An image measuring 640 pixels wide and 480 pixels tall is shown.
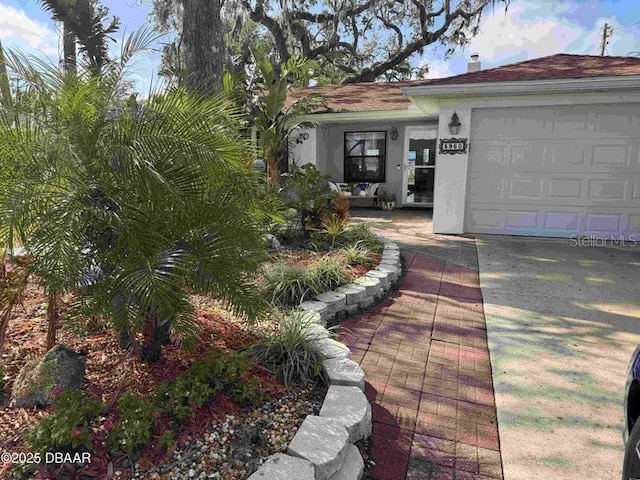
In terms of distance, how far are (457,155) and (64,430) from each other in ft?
24.5

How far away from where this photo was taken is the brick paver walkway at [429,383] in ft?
7.42

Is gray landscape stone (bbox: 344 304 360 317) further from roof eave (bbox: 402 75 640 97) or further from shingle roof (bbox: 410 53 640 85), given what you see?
shingle roof (bbox: 410 53 640 85)

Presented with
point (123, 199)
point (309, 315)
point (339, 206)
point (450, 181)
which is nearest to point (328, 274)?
point (309, 315)

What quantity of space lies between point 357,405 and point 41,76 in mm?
2455

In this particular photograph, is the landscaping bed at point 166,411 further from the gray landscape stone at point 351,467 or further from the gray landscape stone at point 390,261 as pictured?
the gray landscape stone at point 390,261

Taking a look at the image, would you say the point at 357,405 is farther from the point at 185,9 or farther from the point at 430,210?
the point at 430,210

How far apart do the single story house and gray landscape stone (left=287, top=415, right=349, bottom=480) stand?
654 cm

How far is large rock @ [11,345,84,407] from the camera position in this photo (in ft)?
7.15

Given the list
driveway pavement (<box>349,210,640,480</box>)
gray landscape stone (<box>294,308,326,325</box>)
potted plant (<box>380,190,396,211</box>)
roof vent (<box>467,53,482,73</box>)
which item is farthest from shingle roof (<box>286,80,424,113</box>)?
gray landscape stone (<box>294,308,326,325</box>)

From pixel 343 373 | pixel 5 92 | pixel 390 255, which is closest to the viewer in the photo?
pixel 5 92

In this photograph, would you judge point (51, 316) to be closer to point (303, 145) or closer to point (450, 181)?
point (450, 181)

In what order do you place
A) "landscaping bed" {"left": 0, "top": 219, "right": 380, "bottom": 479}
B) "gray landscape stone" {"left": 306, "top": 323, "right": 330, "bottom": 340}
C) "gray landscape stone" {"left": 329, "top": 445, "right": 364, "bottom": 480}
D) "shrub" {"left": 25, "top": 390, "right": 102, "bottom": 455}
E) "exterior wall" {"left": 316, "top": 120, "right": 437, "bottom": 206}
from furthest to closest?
"exterior wall" {"left": 316, "top": 120, "right": 437, "bottom": 206} < "gray landscape stone" {"left": 306, "top": 323, "right": 330, "bottom": 340} < "gray landscape stone" {"left": 329, "top": 445, "right": 364, "bottom": 480} < "landscaping bed" {"left": 0, "top": 219, "right": 380, "bottom": 479} < "shrub" {"left": 25, "top": 390, "right": 102, "bottom": 455}

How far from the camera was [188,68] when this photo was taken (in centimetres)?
628

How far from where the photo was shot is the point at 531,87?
7.00 m
